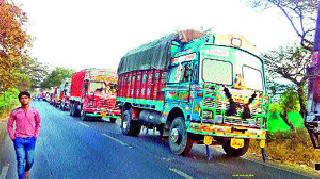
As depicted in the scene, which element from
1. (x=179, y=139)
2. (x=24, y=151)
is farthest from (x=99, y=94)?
(x=24, y=151)

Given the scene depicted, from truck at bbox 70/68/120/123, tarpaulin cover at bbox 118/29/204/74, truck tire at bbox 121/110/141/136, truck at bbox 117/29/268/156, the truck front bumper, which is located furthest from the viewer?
truck at bbox 70/68/120/123

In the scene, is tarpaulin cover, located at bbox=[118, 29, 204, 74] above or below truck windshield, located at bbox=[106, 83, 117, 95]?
above

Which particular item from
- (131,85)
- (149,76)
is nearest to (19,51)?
(131,85)

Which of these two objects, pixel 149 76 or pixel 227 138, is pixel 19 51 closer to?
pixel 149 76

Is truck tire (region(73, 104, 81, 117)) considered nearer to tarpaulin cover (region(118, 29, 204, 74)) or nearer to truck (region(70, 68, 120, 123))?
truck (region(70, 68, 120, 123))

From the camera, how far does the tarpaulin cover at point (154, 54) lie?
13.2 m

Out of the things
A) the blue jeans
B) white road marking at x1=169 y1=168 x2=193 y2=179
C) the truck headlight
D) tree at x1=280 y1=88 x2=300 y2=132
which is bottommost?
white road marking at x1=169 y1=168 x2=193 y2=179

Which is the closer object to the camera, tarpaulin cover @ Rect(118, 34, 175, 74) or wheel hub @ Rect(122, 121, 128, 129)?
tarpaulin cover @ Rect(118, 34, 175, 74)

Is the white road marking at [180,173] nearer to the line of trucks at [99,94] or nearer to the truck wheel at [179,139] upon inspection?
the truck wheel at [179,139]

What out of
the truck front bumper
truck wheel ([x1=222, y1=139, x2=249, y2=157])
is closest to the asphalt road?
truck wheel ([x1=222, y1=139, x2=249, y2=157])

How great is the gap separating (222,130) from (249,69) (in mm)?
2238

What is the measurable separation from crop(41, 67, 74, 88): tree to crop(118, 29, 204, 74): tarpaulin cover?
102707mm

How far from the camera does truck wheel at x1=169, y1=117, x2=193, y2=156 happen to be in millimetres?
11273

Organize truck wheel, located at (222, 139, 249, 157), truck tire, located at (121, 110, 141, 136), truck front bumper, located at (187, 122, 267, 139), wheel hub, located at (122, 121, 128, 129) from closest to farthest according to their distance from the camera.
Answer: truck front bumper, located at (187, 122, 267, 139) < truck wheel, located at (222, 139, 249, 157) < truck tire, located at (121, 110, 141, 136) < wheel hub, located at (122, 121, 128, 129)
